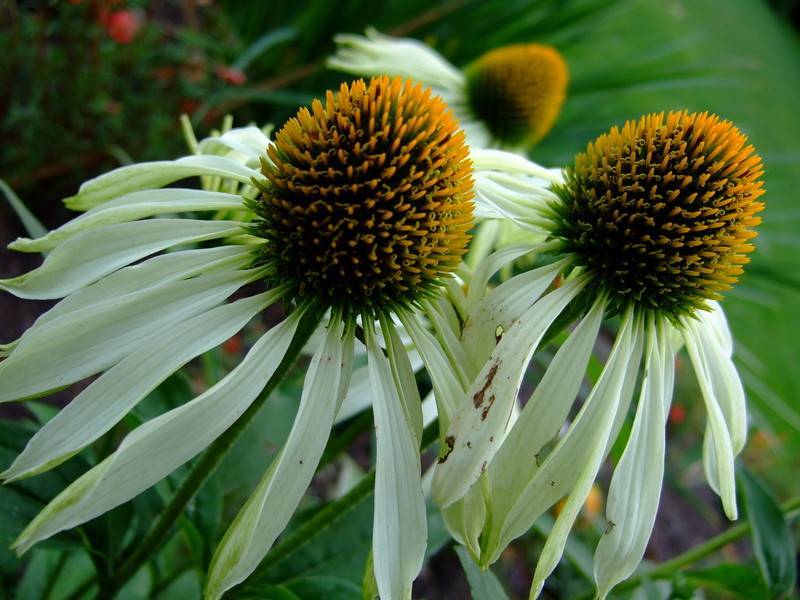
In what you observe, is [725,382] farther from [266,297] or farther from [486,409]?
[266,297]

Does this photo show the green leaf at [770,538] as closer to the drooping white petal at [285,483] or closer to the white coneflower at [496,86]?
the drooping white petal at [285,483]

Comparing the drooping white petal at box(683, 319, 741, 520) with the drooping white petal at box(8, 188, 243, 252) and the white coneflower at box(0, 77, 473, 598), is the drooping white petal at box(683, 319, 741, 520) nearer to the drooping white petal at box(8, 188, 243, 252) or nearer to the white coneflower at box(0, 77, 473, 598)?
the white coneflower at box(0, 77, 473, 598)

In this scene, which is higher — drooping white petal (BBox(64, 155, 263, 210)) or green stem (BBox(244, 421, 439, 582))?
drooping white petal (BBox(64, 155, 263, 210))

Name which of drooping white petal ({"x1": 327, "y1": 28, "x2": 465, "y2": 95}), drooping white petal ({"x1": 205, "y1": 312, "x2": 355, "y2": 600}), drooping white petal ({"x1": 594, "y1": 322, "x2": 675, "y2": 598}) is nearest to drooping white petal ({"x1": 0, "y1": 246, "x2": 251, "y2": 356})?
drooping white petal ({"x1": 205, "y1": 312, "x2": 355, "y2": 600})

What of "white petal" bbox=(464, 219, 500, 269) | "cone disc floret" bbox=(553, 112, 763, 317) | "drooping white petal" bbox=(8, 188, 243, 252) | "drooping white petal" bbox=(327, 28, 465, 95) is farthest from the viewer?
"drooping white petal" bbox=(327, 28, 465, 95)

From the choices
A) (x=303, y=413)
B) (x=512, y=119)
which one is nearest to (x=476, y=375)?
(x=303, y=413)

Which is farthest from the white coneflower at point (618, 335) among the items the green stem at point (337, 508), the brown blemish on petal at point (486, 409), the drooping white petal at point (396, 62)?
the drooping white petal at point (396, 62)
